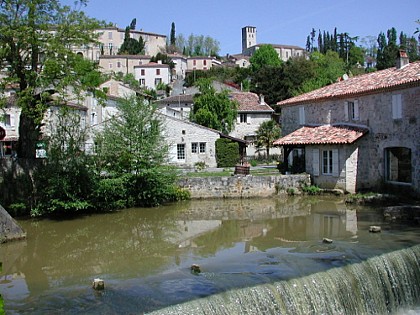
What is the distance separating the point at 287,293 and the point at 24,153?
16360 millimetres

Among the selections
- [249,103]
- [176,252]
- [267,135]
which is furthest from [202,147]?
[176,252]

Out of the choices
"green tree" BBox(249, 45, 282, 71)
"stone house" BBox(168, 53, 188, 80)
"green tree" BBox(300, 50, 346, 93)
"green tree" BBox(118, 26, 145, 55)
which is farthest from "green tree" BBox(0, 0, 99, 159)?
"green tree" BBox(118, 26, 145, 55)

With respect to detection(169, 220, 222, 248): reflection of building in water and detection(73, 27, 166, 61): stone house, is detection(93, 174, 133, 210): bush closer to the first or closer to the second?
detection(169, 220, 222, 248): reflection of building in water

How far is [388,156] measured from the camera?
Result: 79.8 ft

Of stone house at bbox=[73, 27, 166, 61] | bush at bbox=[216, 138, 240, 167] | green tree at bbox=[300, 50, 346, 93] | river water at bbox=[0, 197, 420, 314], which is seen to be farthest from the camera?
stone house at bbox=[73, 27, 166, 61]

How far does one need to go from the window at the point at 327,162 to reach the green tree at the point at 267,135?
16398mm

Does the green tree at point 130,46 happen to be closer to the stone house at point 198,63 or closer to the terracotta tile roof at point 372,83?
the stone house at point 198,63

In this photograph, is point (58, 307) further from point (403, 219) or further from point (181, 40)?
point (181, 40)

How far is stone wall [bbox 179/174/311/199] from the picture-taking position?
25.8m

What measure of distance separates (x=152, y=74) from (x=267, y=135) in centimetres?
5158

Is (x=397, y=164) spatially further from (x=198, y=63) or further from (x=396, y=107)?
(x=198, y=63)

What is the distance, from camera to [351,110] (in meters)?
26.8

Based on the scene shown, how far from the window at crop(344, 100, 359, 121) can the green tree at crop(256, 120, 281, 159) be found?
1604 centimetres


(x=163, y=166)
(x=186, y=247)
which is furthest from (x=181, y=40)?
(x=186, y=247)
